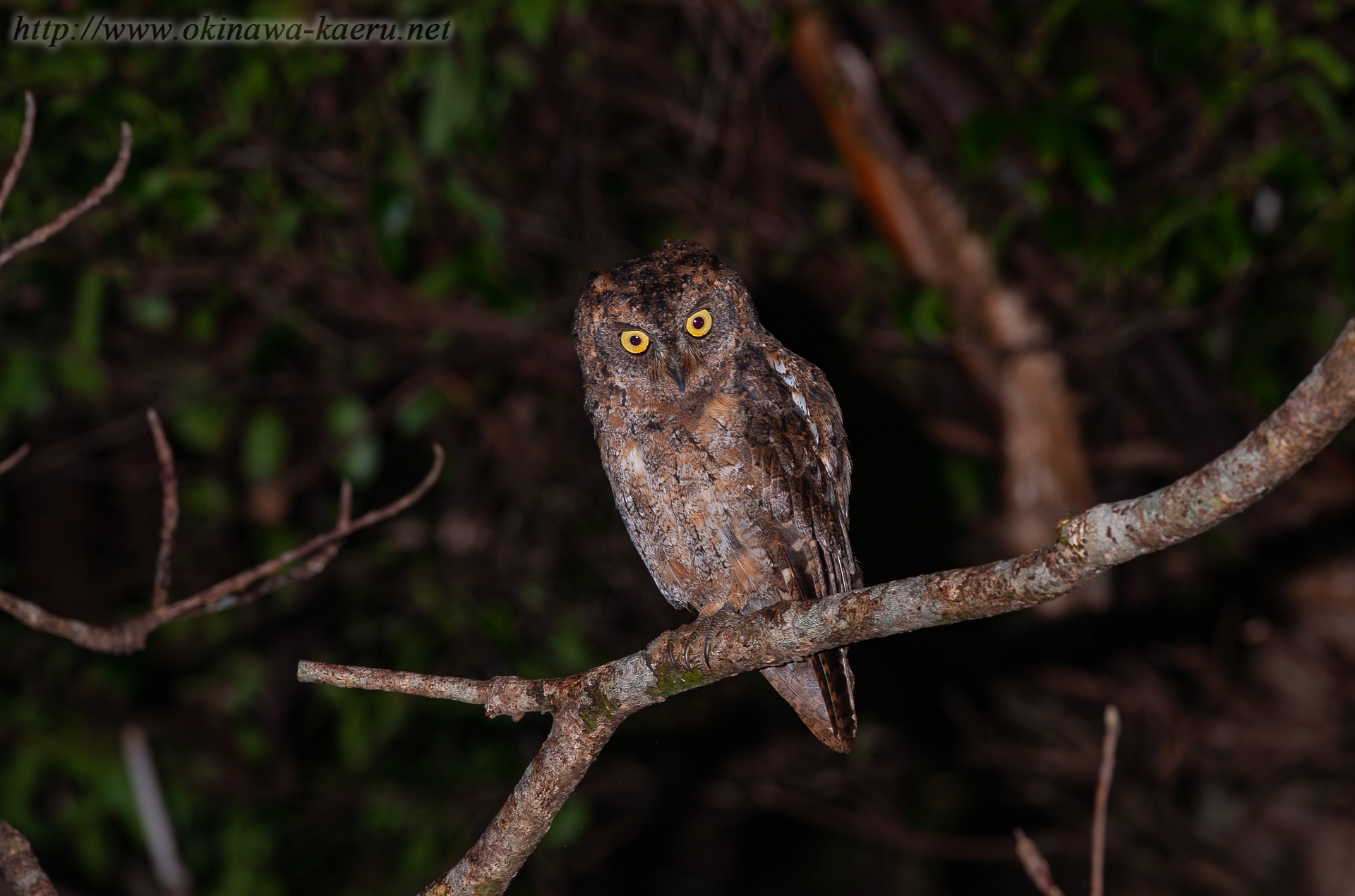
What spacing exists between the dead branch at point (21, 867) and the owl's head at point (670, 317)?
135 centimetres

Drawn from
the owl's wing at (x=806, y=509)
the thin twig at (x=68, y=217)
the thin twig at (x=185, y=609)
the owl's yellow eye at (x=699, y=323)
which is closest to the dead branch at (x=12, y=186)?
the thin twig at (x=68, y=217)

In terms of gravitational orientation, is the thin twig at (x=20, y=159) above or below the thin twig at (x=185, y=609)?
above

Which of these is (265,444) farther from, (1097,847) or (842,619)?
(1097,847)

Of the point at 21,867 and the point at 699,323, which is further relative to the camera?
the point at 699,323

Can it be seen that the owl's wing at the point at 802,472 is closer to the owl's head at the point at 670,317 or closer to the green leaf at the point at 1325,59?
the owl's head at the point at 670,317

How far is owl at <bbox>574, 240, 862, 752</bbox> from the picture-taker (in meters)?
2.24

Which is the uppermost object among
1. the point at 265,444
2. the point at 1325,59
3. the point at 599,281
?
the point at 1325,59

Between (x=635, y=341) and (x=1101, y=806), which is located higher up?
(x=635, y=341)

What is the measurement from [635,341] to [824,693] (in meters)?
0.83

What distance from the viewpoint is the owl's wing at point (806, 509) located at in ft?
7.39

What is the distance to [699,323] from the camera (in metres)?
2.25

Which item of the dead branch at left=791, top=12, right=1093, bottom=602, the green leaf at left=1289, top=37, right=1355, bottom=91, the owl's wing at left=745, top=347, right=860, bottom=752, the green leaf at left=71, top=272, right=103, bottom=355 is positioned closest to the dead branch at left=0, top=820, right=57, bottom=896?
the owl's wing at left=745, top=347, right=860, bottom=752

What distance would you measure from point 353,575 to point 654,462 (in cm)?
301

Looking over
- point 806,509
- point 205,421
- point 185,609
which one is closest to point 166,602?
point 185,609
